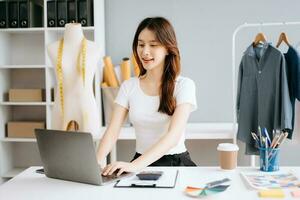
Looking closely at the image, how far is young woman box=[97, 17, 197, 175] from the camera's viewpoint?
7.11 feet

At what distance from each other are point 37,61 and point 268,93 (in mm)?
2120

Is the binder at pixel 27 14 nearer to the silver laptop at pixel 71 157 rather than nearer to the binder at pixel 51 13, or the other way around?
the binder at pixel 51 13

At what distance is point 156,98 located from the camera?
2.24 metres

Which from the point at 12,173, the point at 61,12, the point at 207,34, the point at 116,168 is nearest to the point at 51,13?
the point at 61,12

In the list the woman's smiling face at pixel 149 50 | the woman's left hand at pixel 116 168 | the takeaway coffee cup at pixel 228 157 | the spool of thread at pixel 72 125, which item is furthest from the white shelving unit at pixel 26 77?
the woman's left hand at pixel 116 168

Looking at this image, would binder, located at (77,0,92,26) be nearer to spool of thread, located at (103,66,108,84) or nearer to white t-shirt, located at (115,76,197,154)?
spool of thread, located at (103,66,108,84)

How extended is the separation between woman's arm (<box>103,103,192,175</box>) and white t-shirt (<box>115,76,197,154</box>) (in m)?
0.06

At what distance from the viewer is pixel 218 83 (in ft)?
12.9

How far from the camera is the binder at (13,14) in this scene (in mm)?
3717

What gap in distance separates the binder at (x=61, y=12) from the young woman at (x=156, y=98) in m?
1.57

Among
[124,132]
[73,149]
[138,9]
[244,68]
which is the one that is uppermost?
[138,9]

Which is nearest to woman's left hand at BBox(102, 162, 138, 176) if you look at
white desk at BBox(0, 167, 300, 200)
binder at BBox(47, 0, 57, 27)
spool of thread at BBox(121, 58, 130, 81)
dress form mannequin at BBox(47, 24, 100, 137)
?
white desk at BBox(0, 167, 300, 200)

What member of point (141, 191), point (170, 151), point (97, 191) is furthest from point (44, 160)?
point (170, 151)

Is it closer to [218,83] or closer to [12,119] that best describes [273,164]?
[218,83]
